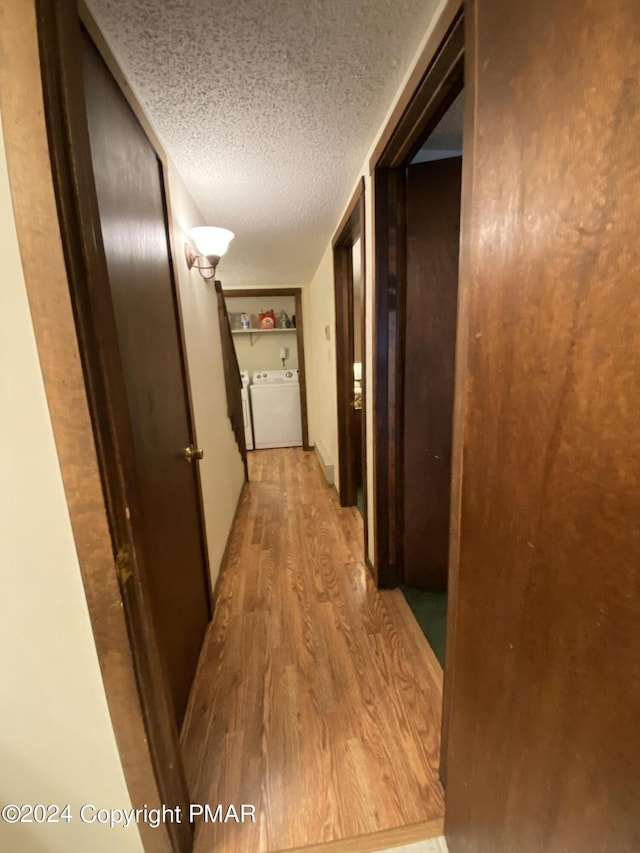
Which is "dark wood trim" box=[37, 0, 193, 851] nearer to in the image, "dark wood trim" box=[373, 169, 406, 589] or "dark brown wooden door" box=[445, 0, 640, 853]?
"dark brown wooden door" box=[445, 0, 640, 853]

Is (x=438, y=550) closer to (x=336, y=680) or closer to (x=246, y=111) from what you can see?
(x=336, y=680)

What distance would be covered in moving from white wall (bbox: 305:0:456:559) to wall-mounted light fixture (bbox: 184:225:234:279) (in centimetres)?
76

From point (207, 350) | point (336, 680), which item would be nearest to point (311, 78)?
point (207, 350)

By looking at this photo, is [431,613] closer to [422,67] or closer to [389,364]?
[389,364]

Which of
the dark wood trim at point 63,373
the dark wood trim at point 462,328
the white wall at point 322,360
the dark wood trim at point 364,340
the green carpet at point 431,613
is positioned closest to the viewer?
the dark wood trim at point 63,373

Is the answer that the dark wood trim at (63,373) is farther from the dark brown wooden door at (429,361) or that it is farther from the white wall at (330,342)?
the dark brown wooden door at (429,361)

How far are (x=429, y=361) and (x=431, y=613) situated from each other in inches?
49.5

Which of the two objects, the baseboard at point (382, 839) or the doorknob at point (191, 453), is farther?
the doorknob at point (191, 453)

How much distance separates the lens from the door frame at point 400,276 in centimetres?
72

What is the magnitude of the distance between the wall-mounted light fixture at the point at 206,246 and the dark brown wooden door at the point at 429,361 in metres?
0.98

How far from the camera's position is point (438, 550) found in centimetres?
174

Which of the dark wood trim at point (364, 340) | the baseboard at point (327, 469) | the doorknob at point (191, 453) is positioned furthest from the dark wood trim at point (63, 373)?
the baseboard at point (327, 469)

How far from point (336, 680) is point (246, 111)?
2171 mm

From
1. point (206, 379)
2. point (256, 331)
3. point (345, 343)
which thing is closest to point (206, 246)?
point (206, 379)
